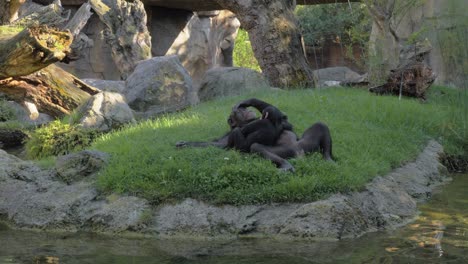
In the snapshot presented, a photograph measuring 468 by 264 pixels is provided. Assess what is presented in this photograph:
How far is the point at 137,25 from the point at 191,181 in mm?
11361

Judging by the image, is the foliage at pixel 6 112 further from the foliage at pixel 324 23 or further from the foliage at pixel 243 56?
the foliage at pixel 243 56

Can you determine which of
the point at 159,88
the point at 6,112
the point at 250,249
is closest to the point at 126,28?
the point at 6,112

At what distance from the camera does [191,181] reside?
8.04 m

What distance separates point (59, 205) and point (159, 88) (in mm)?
6203

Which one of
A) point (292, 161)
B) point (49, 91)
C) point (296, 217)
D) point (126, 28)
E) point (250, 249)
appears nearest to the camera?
point (250, 249)

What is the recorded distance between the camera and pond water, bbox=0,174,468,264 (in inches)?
248

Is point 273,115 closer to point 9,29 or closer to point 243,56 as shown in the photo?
point 9,29

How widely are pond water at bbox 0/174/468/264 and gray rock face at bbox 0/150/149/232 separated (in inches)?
10.9

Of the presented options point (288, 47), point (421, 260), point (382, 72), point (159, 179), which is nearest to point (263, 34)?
point (288, 47)

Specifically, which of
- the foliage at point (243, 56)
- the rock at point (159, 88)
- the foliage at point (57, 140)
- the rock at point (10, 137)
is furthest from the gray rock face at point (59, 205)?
the foliage at point (243, 56)

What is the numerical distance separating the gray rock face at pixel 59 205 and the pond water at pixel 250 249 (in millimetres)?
278

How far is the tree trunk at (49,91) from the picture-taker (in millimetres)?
11383

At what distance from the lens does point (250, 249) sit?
22.2ft

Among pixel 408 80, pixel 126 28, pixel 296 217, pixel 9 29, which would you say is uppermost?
pixel 9 29
